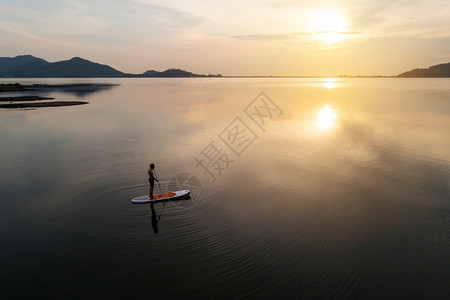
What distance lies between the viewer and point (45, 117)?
64875 mm

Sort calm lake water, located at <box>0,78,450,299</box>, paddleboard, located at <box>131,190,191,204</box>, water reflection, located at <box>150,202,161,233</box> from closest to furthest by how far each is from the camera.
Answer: calm lake water, located at <box>0,78,450,299</box>, water reflection, located at <box>150,202,161,233</box>, paddleboard, located at <box>131,190,191,204</box>

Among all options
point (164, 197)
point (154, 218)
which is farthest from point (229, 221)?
point (164, 197)

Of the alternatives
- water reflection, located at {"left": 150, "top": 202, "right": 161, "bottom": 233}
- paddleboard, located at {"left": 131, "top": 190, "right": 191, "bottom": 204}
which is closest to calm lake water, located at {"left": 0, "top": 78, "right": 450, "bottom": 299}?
water reflection, located at {"left": 150, "top": 202, "right": 161, "bottom": 233}

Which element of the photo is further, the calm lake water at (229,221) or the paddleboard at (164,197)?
the paddleboard at (164,197)

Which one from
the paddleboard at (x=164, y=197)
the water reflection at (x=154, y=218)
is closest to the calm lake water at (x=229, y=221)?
the water reflection at (x=154, y=218)

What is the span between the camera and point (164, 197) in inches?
902

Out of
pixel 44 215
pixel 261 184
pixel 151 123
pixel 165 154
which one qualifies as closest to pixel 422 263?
pixel 261 184

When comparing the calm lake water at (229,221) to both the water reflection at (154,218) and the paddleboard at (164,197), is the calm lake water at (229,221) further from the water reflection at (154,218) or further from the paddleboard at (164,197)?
the paddleboard at (164,197)

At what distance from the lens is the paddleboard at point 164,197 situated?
22.4 metres

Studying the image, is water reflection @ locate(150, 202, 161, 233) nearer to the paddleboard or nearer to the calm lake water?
the calm lake water

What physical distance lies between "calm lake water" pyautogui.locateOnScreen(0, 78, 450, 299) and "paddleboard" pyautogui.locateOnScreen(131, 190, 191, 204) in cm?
51

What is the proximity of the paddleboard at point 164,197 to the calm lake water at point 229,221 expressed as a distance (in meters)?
0.51

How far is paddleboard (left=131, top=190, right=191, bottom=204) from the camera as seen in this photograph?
73.5ft

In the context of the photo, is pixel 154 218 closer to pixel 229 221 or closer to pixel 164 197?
pixel 164 197
